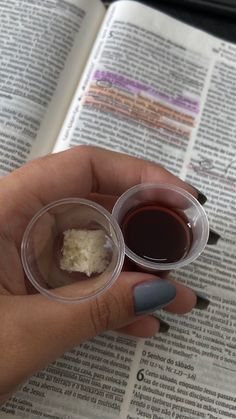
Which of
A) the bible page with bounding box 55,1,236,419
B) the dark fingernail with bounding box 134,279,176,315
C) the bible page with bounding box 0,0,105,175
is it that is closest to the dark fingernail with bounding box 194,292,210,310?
the bible page with bounding box 55,1,236,419

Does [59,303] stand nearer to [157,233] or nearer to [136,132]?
[157,233]

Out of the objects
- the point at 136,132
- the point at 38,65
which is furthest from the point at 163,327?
the point at 38,65

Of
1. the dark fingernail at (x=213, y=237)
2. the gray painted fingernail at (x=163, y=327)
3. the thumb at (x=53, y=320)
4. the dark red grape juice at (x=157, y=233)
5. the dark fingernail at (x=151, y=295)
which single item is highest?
the dark fingernail at (x=213, y=237)

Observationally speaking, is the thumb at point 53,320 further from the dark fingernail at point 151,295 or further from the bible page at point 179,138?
the bible page at point 179,138

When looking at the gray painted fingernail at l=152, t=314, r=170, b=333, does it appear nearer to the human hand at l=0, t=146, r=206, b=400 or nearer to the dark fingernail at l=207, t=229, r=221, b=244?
the human hand at l=0, t=146, r=206, b=400

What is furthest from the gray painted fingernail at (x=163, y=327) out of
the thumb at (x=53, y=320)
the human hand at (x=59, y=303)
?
the thumb at (x=53, y=320)
